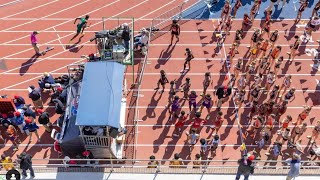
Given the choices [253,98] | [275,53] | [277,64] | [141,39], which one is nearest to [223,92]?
[253,98]

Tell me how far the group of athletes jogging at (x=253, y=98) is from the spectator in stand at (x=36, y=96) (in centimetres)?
492

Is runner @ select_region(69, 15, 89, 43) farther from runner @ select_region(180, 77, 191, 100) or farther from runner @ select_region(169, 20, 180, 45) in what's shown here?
runner @ select_region(180, 77, 191, 100)

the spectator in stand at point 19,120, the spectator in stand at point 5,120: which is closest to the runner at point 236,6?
the spectator in stand at point 19,120

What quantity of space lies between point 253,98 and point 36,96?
342 inches

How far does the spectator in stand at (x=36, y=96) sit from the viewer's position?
18.4 meters

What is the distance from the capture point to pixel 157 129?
18.9m

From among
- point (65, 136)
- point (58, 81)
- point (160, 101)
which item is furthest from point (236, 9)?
point (65, 136)

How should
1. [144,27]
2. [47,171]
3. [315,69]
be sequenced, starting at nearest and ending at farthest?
[47,171] < [315,69] < [144,27]

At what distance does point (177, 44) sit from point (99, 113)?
7.90m

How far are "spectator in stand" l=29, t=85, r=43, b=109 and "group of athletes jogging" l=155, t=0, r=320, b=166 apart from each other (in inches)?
194

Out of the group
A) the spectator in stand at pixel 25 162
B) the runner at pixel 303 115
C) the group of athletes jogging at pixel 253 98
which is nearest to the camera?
the spectator in stand at pixel 25 162

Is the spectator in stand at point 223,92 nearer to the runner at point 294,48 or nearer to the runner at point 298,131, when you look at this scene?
the runner at point 298,131

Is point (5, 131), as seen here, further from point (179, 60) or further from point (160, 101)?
point (179, 60)

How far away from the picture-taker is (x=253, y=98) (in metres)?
19.2
